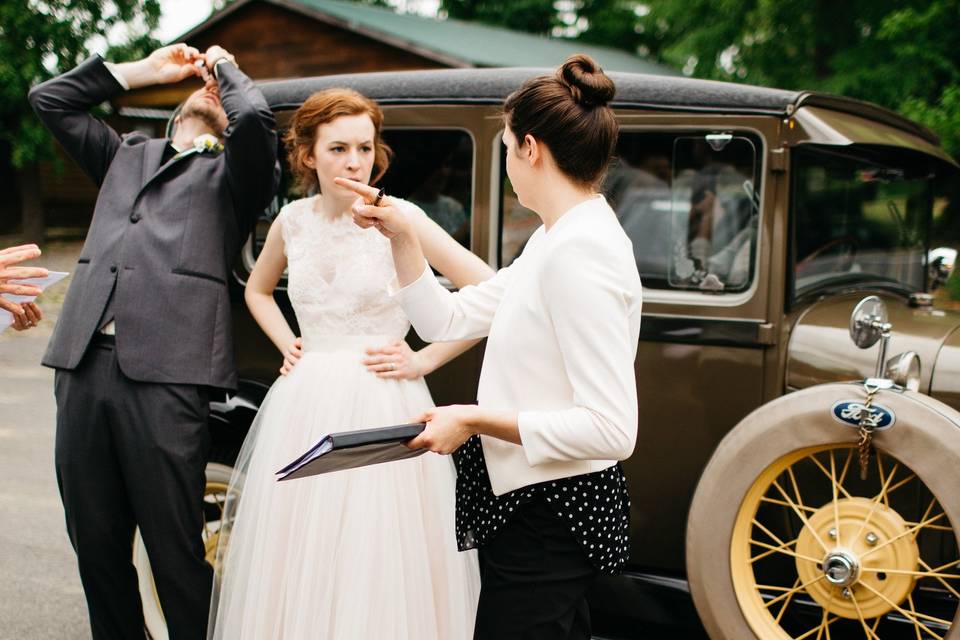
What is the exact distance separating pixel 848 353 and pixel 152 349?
2191mm

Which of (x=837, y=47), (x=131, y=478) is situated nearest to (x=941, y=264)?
(x=131, y=478)

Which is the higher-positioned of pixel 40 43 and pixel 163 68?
pixel 40 43

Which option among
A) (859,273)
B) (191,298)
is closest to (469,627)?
(191,298)

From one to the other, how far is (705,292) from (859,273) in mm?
1026

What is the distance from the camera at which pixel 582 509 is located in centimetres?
186

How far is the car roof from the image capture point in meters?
2.86

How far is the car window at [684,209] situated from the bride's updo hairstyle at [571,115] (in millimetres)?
1168

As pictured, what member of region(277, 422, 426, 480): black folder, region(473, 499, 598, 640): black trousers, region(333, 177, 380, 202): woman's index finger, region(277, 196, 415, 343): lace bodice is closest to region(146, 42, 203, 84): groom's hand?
region(277, 196, 415, 343): lace bodice

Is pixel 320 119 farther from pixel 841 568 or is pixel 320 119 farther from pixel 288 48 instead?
pixel 288 48

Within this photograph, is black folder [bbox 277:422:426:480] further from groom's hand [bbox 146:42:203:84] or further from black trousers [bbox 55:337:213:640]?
groom's hand [bbox 146:42:203:84]

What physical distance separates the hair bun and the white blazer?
208mm

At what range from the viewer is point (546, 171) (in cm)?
186

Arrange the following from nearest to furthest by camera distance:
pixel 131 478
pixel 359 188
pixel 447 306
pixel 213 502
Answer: pixel 359 188, pixel 447 306, pixel 131 478, pixel 213 502

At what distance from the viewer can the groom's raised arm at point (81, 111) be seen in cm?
290
